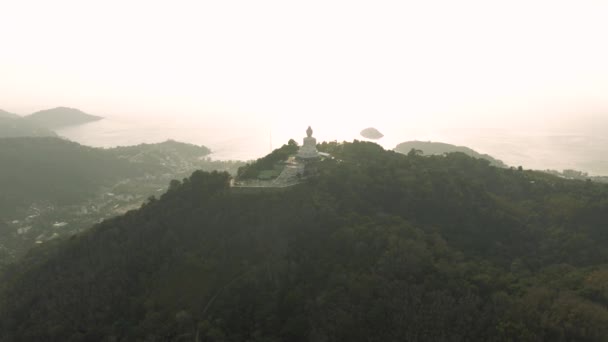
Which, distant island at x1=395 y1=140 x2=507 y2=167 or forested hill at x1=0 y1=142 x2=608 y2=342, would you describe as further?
distant island at x1=395 y1=140 x2=507 y2=167

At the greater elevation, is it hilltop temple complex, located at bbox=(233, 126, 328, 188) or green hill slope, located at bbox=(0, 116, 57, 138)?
green hill slope, located at bbox=(0, 116, 57, 138)

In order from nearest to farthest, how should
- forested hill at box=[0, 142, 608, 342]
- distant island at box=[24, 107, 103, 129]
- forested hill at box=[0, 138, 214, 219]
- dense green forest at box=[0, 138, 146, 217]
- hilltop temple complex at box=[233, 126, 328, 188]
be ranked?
forested hill at box=[0, 142, 608, 342] < hilltop temple complex at box=[233, 126, 328, 188] < dense green forest at box=[0, 138, 146, 217] < forested hill at box=[0, 138, 214, 219] < distant island at box=[24, 107, 103, 129]

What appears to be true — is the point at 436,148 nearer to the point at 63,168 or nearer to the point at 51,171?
the point at 63,168

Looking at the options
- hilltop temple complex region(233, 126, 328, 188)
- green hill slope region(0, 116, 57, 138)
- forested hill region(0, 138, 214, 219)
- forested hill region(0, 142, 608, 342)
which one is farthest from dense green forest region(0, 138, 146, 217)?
hilltop temple complex region(233, 126, 328, 188)

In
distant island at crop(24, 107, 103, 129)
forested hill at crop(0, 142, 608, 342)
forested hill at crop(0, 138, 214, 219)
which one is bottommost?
forested hill at crop(0, 142, 608, 342)

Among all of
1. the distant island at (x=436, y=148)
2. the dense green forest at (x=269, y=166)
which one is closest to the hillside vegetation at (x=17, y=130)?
the dense green forest at (x=269, y=166)

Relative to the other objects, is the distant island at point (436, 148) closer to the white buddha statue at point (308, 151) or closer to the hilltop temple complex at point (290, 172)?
the white buddha statue at point (308, 151)

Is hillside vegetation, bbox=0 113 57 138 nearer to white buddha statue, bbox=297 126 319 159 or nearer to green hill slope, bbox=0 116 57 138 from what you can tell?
green hill slope, bbox=0 116 57 138
